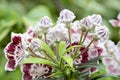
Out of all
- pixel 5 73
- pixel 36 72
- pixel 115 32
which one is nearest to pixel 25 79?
pixel 36 72

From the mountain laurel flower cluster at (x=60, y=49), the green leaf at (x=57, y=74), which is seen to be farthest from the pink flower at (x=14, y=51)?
the green leaf at (x=57, y=74)

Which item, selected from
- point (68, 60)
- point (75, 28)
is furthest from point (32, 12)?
point (68, 60)

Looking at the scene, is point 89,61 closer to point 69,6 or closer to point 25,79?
point 25,79

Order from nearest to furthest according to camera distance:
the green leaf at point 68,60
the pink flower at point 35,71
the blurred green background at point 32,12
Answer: the green leaf at point 68,60, the pink flower at point 35,71, the blurred green background at point 32,12

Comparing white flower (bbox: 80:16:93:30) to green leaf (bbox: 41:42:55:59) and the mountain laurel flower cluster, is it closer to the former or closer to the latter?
the mountain laurel flower cluster

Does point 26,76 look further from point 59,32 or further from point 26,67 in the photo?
point 59,32

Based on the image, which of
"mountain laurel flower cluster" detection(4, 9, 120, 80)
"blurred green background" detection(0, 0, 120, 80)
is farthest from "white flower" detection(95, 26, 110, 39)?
"blurred green background" detection(0, 0, 120, 80)

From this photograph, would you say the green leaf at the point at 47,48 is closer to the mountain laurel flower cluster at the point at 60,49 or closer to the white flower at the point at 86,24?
the mountain laurel flower cluster at the point at 60,49
